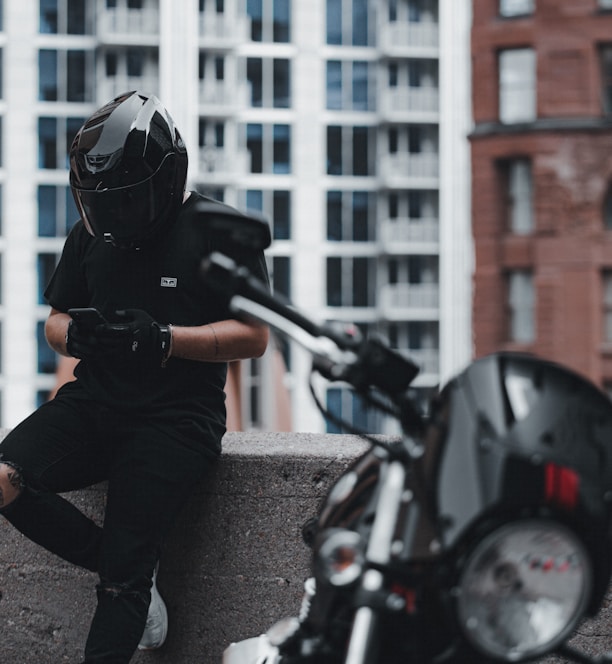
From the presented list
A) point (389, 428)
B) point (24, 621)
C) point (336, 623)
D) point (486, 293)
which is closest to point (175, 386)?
point (24, 621)

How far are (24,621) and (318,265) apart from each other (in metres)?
41.1

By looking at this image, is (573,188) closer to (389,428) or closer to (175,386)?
(389,428)

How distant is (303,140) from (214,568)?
1635 inches

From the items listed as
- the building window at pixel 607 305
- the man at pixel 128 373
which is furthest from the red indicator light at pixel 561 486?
the building window at pixel 607 305

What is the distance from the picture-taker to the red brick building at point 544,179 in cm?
3531

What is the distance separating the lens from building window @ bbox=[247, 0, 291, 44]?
44594 millimetres

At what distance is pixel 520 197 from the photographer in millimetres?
36250

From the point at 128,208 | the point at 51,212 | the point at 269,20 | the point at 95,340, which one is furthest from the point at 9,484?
the point at 269,20

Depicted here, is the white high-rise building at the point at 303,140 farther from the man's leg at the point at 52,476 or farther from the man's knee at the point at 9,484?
the man's knee at the point at 9,484

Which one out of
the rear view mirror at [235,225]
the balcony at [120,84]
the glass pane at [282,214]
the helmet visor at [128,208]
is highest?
the balcony at [120,84]

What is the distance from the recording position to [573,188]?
3612 cm

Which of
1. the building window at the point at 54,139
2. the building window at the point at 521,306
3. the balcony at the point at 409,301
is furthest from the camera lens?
the building window at the point at 54,139

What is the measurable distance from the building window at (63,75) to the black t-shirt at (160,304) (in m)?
42.9

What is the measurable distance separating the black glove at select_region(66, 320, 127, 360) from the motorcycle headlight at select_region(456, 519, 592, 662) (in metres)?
1.25
